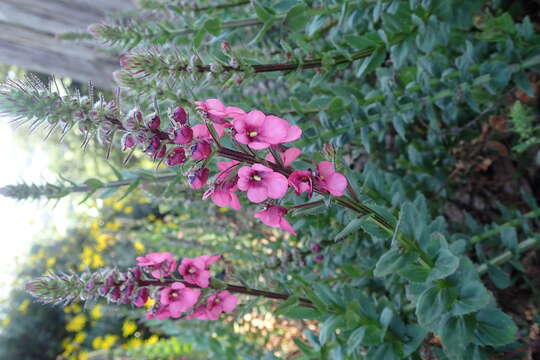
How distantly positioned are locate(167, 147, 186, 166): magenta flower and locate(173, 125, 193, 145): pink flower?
21 millimetres

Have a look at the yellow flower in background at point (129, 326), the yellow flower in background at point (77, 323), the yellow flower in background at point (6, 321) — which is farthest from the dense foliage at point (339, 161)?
the yellow flower in background at point (6, 321)

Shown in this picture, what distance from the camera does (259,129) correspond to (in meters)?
0.62

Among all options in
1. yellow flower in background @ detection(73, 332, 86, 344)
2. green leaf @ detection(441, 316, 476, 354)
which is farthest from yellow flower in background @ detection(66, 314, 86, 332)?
green leaf @ detection(441, 316, 476, 354)

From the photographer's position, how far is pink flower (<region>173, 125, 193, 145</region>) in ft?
1.88

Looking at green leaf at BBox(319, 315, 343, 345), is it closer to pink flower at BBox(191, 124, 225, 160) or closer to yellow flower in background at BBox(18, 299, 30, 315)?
pink flower at BBox(191, 124, 225, 160)

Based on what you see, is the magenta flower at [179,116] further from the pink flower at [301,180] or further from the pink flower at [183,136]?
the pink flower at [301,180]

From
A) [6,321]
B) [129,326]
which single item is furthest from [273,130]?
[6,321]

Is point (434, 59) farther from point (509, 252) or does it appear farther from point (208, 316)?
point (208, 316)

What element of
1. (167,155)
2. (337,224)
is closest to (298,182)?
(167,155)

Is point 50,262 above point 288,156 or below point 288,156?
below

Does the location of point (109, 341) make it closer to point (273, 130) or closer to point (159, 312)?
point (159, 312)

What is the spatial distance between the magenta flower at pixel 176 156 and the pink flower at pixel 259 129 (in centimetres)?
8

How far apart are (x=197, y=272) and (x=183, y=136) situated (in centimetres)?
45

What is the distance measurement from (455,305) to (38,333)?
18.3 feet
